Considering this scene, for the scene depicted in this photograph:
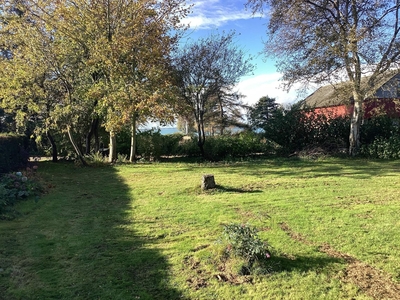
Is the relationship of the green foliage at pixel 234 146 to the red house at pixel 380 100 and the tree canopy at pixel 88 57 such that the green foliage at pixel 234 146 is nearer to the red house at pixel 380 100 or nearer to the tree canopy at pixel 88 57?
the red house at pixel 380 100

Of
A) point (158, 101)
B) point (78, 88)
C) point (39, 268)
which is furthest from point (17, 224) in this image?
point (78, 88)

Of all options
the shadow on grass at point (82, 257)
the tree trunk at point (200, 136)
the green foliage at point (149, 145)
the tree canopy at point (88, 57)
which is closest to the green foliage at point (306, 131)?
the tree trunk at point (200, 136)

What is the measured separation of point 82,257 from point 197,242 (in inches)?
57.4

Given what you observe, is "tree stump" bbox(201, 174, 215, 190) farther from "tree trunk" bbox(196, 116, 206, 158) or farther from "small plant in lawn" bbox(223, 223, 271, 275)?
"tree trunk" bbox(196, 116, 206, 158)

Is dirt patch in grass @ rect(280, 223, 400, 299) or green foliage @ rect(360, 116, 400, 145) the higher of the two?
green foliage @ rect(360, 116, 400, 145)

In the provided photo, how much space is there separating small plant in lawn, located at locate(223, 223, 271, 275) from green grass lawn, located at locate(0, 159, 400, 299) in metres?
0.12

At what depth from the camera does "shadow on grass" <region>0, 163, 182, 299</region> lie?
2.98 metres

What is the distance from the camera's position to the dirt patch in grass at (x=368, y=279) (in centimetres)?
281

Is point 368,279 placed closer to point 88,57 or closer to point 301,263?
point 301,263

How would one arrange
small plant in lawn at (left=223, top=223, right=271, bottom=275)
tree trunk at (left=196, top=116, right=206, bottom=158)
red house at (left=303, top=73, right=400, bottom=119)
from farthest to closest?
tree trunk at (left=196, top=116, right=206, bottom=158) < red house at (left=303, top=73, right=400, bottom=119) < small plant in lawn at (left=223, top=223, right=271, bottom=275)

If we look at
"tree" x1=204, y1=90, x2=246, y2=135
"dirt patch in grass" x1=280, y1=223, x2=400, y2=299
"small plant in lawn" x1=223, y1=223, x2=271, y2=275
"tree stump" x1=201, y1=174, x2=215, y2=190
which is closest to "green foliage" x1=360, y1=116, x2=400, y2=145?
"tree" x1=204, y1=90, x2=246, y2=135

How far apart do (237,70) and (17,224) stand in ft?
42.0

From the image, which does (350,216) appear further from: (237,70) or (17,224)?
(237,70)

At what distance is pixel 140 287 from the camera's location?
302 centimetres
